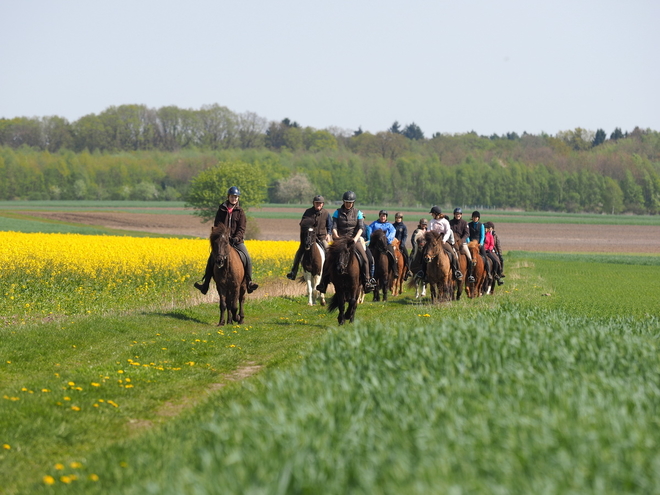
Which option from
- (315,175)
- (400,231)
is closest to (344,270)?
(400,231)

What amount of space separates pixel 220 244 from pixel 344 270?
2414 mm

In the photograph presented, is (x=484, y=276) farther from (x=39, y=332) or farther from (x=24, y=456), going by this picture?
(x=24, y=456)

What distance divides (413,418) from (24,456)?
11.1 ft

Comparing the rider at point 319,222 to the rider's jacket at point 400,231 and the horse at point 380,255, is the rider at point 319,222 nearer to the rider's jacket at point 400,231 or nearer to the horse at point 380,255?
the horse at point 380,255

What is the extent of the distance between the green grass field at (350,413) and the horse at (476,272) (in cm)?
848

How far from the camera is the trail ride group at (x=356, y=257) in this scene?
15008mm

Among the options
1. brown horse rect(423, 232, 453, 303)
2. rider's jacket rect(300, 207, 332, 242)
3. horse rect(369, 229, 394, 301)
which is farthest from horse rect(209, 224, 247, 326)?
horse rect(369, 229, 394, 301)

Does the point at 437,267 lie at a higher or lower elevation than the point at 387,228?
lower

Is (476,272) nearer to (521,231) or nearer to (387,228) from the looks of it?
(387,228)

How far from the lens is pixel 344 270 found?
574 inches

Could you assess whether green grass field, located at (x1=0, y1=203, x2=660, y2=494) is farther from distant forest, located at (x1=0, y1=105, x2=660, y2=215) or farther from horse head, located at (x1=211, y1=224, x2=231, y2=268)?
distant forest, located at (x1=0, y1=105, x2=660, y2=215)

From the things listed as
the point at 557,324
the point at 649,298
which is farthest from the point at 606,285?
the point at 557,324

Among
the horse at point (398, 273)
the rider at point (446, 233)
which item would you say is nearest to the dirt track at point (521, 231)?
the horse at point (398, 273)

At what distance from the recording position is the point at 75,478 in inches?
215
